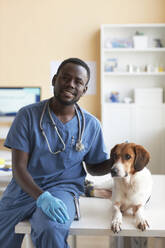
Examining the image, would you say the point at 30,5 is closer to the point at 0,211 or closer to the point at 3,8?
the point at 3,8

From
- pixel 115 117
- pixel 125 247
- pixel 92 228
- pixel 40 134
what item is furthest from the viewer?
pixel 115 117

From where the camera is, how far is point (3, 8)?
162 inches

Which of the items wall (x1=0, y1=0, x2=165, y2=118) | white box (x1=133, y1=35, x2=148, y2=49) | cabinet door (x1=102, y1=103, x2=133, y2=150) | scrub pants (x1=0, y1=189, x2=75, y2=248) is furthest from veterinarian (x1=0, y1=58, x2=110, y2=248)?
wall (x1=0, y1=0, x2=165, y2=118)

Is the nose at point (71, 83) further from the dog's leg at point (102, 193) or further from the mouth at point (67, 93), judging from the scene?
the dog's leg at point (102, 193)

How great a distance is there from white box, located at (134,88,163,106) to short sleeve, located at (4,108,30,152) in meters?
2.66

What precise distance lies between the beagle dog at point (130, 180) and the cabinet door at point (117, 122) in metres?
2.56

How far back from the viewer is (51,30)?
411 centimetres

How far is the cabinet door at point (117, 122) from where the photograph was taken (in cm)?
393

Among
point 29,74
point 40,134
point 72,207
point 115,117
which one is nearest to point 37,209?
point 72,207

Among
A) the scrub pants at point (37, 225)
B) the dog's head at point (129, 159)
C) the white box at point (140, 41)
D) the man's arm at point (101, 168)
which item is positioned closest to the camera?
the scrub pants at point (37, 225)

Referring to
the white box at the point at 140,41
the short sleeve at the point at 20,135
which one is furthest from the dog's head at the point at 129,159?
the white box at the point at 140,41

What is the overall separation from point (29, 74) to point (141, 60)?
1440mm

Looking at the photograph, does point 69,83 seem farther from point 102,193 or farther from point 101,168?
point 102,193

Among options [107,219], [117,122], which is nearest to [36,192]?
[107,219]
